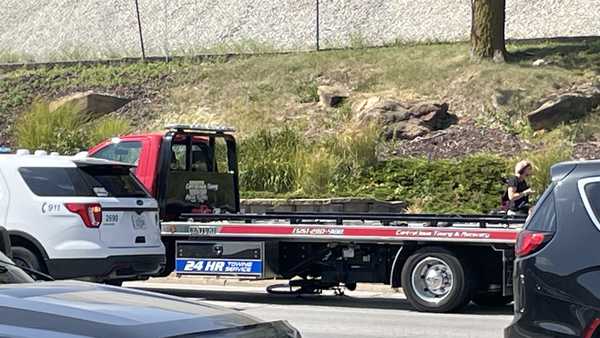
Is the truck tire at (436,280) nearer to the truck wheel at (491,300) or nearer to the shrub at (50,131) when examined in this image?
the truck wheel at (491,300)

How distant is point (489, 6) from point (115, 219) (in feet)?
48.0

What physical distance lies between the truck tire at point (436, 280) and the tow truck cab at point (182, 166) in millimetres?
3423

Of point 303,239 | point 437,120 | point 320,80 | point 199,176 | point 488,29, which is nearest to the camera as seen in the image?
point 303,239

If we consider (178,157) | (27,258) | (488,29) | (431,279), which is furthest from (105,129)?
(431,279)

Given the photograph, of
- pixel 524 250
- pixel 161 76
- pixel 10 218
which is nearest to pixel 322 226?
pixel 10 218

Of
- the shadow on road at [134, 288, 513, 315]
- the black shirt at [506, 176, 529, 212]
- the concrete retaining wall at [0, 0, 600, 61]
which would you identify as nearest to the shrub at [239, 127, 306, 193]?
the shadow on road at [134, 288, 513, 315]

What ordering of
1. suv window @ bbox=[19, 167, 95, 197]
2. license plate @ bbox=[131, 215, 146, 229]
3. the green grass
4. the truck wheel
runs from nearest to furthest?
suv window @ bbox=[19, 167, 95, 197] → license plate @ bbox=[131, 215, 146, 229] → the truck wheel → the green grass

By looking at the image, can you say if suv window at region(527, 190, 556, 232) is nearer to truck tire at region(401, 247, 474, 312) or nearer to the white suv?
truck tire at region(401, 247, 474, 312)

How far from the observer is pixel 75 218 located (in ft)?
43.7

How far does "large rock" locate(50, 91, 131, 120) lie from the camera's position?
2762 centimetres

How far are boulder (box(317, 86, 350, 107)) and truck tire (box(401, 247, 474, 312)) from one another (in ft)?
42.1

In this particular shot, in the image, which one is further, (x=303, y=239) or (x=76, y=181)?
(x=303, y=239)

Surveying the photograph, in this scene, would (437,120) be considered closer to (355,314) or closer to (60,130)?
(60,130)

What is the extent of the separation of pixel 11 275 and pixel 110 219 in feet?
24.7
